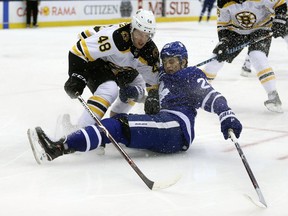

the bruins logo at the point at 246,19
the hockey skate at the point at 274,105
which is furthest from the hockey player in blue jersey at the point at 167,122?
the bruins logo at the point at 246,19

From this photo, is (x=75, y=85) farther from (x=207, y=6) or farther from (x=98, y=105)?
(x=207, y=6)

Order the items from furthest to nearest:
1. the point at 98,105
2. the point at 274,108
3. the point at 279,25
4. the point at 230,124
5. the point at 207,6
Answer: the point at 207,6 → the point at 279,25 → the point at 274,108 → the point at 98,105 → the point at 230,124

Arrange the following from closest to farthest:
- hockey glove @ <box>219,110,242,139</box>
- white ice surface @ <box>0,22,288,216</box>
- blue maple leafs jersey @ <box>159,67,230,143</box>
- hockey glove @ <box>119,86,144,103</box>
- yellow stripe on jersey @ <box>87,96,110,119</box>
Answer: white ice surface @ <box>0,22,288,216</box> → hockey glove @ <box>219,110,242,139</box> → blue maple leafs jersey @ <box>159,67,230,143</box> → yellow stripe on jersey @ <box>87,96,110,119</box> → hockey glove @ <box>119,86,144,103</box>

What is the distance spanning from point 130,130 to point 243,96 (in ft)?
7.91

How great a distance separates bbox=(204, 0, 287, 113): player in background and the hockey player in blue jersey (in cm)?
145

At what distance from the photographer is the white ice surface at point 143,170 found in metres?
2.52

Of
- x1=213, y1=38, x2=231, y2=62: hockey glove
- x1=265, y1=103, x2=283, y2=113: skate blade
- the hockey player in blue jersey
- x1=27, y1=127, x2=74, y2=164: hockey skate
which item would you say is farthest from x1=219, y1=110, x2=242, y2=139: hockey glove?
x1=213, y1=38, x2=231, y2=62: hockey glove

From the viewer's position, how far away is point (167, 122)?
10.7ft

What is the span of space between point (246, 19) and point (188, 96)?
1662mm

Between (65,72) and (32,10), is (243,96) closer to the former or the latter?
(65,72)

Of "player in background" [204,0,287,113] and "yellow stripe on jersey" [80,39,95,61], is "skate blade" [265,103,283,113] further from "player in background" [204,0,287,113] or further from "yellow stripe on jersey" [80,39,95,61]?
"yellow stripe on jersey" [80,39,95,61]

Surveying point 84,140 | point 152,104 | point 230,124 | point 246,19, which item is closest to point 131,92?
point 152,104

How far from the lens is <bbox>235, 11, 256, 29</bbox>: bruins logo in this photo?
15.7 ft

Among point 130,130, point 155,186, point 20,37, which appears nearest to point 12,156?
point 130,130
